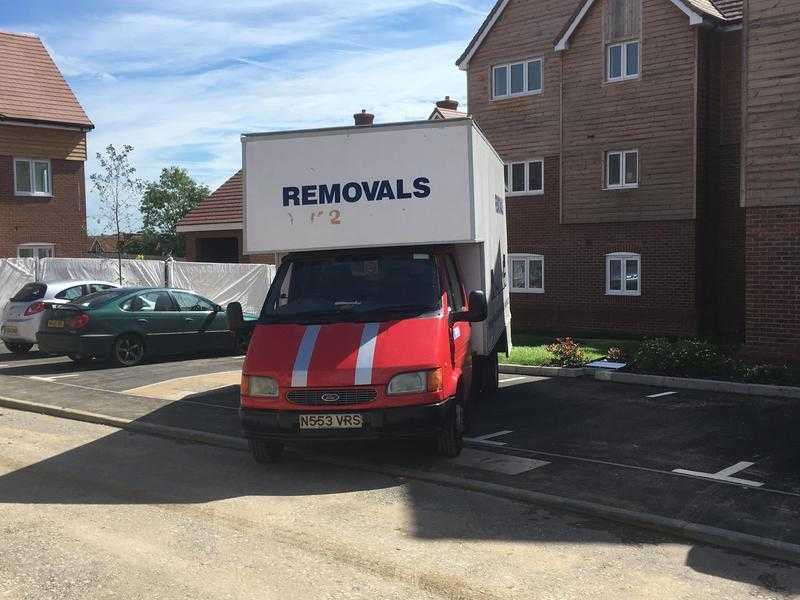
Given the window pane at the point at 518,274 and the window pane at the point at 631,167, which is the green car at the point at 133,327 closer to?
the window pane at the point at 518,274

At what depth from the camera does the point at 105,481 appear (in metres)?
7.35

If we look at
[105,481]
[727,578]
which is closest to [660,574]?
[727,578]

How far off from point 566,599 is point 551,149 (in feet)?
65.3

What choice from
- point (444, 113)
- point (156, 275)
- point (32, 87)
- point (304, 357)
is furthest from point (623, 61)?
point (32, 87)

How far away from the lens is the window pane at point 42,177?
28.3 meters

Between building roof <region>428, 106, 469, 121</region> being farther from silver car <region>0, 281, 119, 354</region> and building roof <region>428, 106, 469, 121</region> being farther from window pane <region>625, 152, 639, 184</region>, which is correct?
silver car <region>0, 281, 119, 354</region>

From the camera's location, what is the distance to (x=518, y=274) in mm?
24406

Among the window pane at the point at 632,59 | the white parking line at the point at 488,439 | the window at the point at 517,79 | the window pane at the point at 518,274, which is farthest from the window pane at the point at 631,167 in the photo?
the white parking line at the point at 488,439

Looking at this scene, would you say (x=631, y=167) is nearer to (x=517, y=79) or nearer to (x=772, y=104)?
(x=517, y=79)

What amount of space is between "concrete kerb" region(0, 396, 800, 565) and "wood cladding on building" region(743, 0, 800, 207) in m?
8.81

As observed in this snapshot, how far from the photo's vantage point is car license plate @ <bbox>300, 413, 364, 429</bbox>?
7.25 metres

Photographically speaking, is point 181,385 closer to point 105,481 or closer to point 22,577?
point 105,481

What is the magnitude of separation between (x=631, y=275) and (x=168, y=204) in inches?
2564

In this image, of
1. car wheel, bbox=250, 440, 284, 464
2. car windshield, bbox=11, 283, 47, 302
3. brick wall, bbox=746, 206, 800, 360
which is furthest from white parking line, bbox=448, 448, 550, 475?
car windshield, bbox=11, 283, 47, 302
